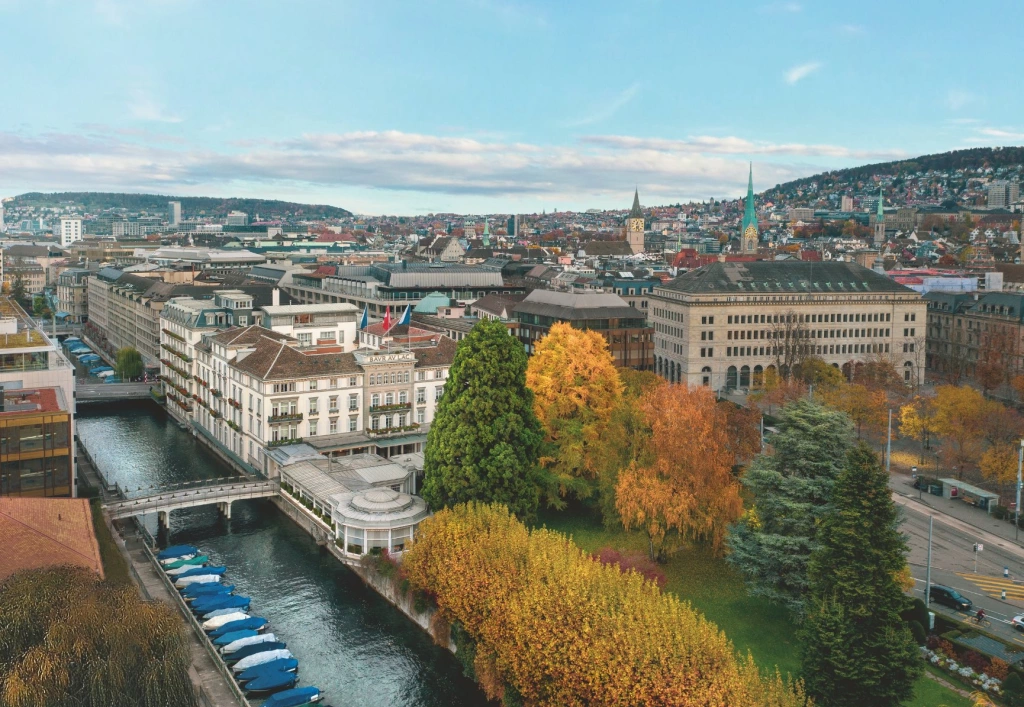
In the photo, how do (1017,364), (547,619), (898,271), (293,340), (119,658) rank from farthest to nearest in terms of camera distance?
(898,271) < (1017,364) < (293,340) < (547,619) < (119,658)

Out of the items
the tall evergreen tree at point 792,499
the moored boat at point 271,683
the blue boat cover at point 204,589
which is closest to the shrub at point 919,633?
the tall evergreen tree at point 792,499

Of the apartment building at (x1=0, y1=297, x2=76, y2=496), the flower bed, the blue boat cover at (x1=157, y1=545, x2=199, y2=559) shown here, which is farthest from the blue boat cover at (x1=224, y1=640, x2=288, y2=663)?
→ the flower bed

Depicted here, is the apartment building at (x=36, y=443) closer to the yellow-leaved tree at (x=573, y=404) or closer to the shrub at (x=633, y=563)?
the yellow-leaved tree at (x=573, y=404)

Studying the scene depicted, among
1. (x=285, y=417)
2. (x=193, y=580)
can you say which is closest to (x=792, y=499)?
(x=193, y=580)

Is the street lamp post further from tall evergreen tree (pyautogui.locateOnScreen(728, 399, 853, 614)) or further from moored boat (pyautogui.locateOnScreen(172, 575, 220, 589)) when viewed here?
moored boat (pyautogui.locateOnScreen(172, 575, 220, 589))

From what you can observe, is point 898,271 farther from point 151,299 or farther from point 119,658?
point 119,658

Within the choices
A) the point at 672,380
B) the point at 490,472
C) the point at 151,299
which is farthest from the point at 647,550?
the point at 151,299
